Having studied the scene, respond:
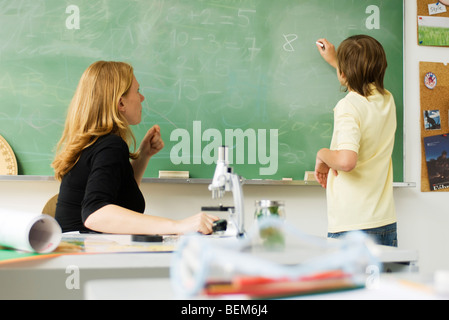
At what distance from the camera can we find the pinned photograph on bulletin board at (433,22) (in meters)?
3.15

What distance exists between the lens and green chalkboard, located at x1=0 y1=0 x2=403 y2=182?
2791 mm

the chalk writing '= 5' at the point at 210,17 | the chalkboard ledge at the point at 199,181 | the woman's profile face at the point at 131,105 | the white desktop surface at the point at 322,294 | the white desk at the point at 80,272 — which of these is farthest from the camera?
the chalk writing '= 5' at the point at 210,17

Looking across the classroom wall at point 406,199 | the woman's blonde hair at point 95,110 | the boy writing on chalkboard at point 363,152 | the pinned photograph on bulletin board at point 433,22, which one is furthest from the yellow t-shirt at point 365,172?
the pinned photograph on bulletin board at point 433,22

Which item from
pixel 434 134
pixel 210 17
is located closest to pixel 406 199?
pixel 434 134

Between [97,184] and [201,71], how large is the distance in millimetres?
1525

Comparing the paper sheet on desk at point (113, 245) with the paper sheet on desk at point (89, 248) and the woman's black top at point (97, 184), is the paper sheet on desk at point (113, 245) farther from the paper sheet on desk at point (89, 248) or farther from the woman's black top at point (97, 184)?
the woman's black top at point (97, 184)

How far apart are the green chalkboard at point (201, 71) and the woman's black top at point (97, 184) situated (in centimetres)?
98

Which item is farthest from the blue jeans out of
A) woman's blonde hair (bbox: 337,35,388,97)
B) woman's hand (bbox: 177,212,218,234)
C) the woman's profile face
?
the woman's profile face

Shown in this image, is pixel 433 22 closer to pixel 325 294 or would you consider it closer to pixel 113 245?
pixel 113 245

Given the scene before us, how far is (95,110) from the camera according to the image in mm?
1877

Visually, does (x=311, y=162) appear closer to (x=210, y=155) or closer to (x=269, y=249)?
(x=210, y=155)

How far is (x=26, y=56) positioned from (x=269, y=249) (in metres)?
2.41

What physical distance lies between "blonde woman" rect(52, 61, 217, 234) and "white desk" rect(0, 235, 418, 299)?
1.46 feet

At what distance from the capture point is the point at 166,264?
98 cm
